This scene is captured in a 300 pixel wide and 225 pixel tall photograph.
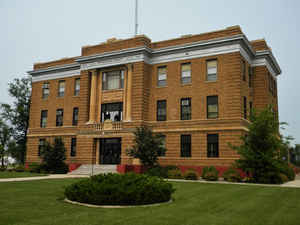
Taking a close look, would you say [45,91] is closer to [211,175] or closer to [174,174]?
[174,174]

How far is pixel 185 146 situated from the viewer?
3650 cm

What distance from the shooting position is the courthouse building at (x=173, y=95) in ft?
115

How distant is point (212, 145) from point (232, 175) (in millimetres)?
5830

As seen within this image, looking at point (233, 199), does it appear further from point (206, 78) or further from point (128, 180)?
→ point (206, 78)

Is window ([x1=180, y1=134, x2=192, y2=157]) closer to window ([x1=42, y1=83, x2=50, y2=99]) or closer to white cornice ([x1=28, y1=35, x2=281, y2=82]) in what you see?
white cornice ([x1=28, y1=35, x2=281, y2=82])

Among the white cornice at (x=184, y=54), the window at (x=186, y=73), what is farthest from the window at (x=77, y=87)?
the window at (x=186, y=73)

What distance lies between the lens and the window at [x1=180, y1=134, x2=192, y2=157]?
36.3 metres

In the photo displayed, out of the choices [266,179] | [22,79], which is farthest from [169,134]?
[22,79]

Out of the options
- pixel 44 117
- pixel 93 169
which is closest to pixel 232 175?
pixel 93 169

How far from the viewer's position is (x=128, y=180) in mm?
14203

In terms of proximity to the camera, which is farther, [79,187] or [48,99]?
[48,99]

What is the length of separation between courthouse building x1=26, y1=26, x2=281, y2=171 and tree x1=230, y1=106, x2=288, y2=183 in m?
5.09

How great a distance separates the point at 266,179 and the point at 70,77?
30081 mm

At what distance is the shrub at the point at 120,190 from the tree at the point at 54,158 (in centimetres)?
2547
